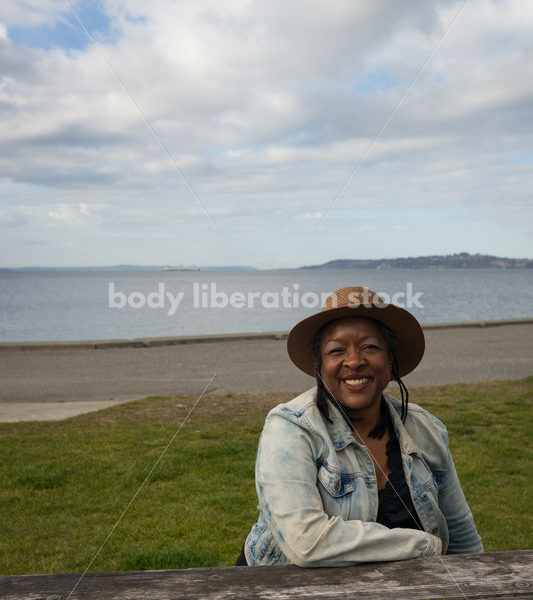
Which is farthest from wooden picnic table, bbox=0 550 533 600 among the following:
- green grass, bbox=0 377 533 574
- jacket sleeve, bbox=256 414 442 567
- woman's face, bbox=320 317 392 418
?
green grass, bbox=0 377 533 574

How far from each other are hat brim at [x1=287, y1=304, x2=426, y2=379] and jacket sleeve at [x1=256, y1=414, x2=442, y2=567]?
1.46 feet

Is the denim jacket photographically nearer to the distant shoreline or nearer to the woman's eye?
the woman's eye

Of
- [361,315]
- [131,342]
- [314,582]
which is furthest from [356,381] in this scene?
[131,342]

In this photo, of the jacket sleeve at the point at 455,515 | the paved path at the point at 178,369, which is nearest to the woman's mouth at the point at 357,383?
the jacket sleeve at the point at 455,515

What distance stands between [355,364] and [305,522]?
2.27 ft

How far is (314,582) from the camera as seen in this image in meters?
1.86

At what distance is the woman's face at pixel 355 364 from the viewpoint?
2.55m

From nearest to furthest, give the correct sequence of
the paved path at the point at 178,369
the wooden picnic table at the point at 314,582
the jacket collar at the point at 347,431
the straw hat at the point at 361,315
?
the wooden picnic table at the point at 314,582, the jacket collar at the point at 347,431, the straw hat at the point at 361,315, the paved path at the point at 178,369

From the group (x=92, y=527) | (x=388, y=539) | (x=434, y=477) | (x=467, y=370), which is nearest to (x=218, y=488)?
(x=92, y=527)

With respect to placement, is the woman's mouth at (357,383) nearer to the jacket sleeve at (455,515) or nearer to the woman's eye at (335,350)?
the woman's eye at (335,350)

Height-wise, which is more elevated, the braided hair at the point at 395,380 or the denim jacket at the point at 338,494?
the braided hair at the point at 395,380

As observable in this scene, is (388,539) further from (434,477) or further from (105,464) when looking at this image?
(105,464)

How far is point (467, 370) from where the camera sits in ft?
38.7

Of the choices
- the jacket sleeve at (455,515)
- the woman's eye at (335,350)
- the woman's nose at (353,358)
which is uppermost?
the woman's eye at (335,350)
